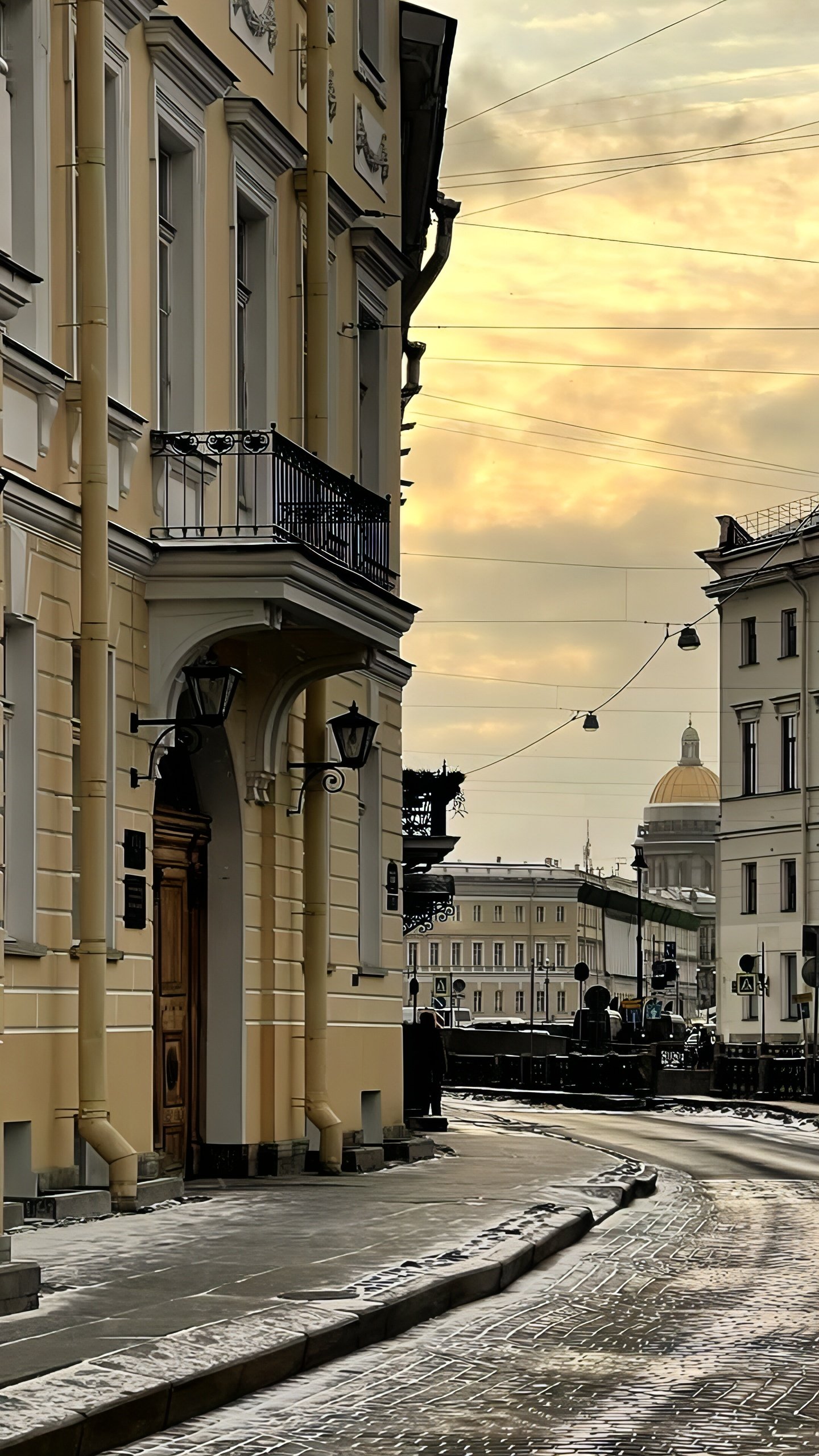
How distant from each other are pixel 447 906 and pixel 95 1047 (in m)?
28.6

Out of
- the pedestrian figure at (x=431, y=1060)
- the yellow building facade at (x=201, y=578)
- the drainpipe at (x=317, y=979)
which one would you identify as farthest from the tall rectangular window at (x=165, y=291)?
the pedestrian figure at (x=431, y=1060)

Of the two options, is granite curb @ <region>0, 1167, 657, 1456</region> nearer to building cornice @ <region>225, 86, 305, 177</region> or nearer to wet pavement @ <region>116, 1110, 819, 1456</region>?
wet pavement @ <region>116, 1110, 819, 1456</region>

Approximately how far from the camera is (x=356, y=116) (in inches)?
866

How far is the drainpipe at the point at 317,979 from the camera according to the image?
1914 centimetres

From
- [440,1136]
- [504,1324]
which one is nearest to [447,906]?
[440,1136]

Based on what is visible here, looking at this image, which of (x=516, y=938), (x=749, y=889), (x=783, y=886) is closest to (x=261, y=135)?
(x=783, y=886)

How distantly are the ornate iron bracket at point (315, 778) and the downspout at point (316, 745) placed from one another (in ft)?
0.23

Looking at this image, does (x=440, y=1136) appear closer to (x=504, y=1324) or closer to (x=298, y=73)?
(x=298, y=73)

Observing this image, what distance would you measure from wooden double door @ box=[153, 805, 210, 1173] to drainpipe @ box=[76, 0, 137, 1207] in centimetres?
254

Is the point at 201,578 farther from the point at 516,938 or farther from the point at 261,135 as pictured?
the point at 516,938

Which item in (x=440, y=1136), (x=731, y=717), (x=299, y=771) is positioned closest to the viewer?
(x=299, y=771)

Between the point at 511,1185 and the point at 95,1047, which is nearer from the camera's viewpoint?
the point at 95,1047

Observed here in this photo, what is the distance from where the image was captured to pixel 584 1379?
8953 mm

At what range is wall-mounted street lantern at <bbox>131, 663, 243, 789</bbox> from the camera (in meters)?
15.9
